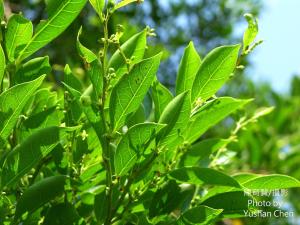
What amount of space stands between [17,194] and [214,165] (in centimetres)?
57

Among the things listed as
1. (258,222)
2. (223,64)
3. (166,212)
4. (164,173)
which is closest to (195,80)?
(223,64)

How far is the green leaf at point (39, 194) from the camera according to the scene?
1188mm

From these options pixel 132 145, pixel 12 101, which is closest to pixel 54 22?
pixel 12 101

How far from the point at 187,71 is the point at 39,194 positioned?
0.45 m

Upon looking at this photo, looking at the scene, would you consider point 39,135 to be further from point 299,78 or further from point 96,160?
point 299,78

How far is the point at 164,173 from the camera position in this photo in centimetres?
128

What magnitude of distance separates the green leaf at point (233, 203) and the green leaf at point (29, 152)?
408mm

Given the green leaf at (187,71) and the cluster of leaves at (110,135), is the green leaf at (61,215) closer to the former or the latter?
the cluster of leaves at (110,135)

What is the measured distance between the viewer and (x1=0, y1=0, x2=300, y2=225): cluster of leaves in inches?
44.7

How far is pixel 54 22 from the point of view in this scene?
1.23 metres

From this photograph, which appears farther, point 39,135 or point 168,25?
point 168,25

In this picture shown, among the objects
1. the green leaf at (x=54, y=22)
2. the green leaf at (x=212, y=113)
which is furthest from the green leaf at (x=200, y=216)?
the green leaf at (x=54, y=22)

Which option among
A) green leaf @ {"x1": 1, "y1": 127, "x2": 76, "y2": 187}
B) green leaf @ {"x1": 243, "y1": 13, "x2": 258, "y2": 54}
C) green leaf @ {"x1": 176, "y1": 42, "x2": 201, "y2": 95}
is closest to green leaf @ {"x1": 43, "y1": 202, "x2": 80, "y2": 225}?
green leaf @ {"x1": 1, "y1": 127, "x2": 76, "y2": 187}

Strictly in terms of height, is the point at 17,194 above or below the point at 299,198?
above
